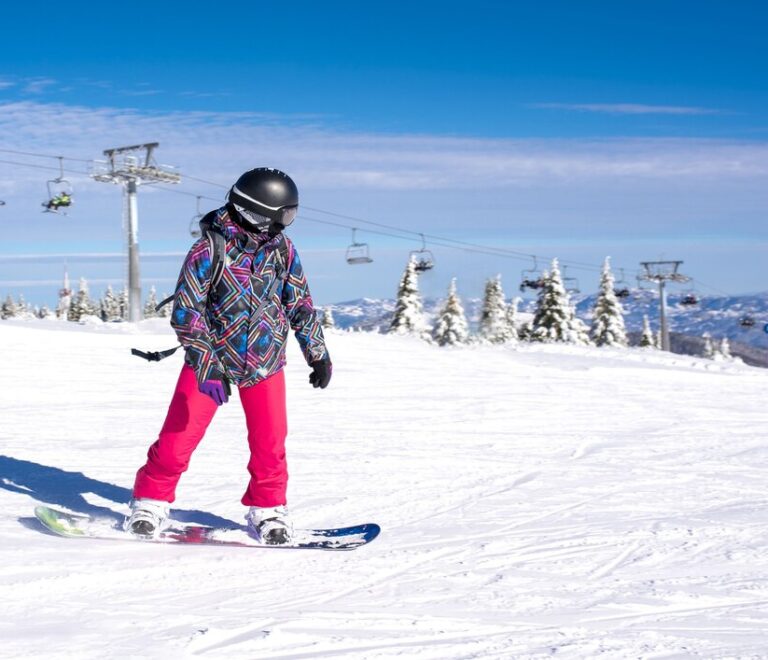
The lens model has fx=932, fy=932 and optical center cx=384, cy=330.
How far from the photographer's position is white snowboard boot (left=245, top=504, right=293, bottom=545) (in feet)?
14.8

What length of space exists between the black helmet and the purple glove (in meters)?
0.75

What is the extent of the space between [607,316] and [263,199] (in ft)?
187

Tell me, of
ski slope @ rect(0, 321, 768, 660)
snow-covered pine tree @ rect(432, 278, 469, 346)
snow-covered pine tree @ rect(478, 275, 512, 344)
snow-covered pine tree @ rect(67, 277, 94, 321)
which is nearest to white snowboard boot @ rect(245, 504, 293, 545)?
ski slope @ rect(0, 321, 768, 660)

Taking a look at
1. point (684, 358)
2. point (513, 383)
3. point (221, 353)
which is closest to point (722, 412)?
point (513, 383)

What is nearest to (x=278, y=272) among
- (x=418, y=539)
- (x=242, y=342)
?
(x=242, y=342)

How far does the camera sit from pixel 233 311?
439 cm

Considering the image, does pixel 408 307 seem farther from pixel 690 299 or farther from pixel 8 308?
pixel 8 308

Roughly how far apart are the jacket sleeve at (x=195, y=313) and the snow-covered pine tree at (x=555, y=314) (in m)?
50.8

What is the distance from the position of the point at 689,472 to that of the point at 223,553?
440cm

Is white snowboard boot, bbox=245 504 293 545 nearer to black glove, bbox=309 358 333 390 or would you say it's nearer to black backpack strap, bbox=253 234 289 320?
black glove, bbox=309 358 333 390

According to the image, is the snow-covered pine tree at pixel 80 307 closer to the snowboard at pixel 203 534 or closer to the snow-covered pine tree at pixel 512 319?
the snow-covered pine tree at pixel 512 319

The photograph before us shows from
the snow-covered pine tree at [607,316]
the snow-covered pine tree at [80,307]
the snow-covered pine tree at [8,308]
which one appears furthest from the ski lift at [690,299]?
the snow-covered pine tree at [8,308]

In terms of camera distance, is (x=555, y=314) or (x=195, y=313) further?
(x=555, y=314)

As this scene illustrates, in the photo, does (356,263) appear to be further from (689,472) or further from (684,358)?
(689,472)
